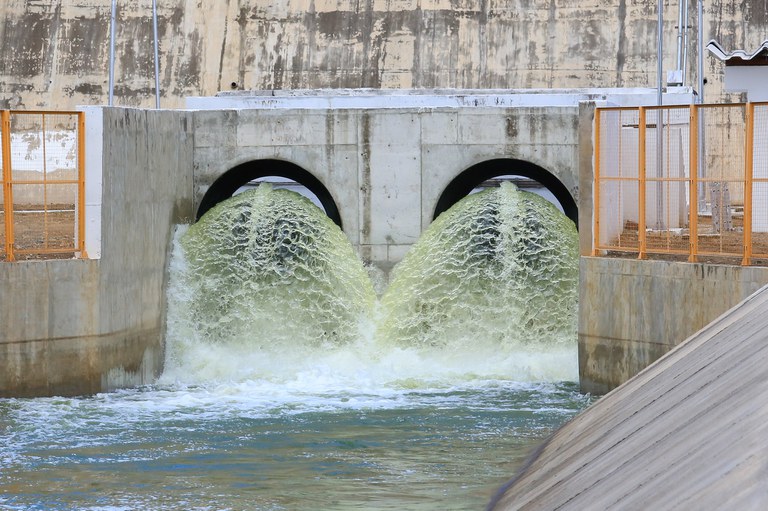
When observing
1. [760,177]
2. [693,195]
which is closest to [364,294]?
[693,195]

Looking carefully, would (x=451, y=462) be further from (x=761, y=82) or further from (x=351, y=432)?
(x=761, y=82)

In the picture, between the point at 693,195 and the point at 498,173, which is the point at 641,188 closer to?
the point at 693,195

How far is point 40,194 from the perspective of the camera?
26.8m

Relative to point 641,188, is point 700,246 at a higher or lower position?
lower

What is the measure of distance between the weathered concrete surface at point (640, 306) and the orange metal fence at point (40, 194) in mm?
6157

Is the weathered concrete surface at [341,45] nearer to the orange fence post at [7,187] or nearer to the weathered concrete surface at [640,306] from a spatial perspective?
the weathered concrete surface at [640,306]

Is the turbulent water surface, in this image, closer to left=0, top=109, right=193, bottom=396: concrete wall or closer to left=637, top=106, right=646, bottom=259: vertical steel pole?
left=0, top=109, right=193, bottom=396: concrete wall

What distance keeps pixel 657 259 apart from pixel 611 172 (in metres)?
1.74

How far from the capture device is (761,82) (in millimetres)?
21297

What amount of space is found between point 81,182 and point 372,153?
5099 mm

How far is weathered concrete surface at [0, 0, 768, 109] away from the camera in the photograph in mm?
28891

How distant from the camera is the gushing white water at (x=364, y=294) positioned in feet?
56.2

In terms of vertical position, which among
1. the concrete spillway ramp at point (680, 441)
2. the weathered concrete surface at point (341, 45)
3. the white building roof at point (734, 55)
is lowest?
the concrete spillway ramp at point (680, 441)

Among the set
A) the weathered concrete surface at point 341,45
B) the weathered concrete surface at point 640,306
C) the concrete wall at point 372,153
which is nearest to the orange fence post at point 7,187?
the concrete wall at point 372,153
